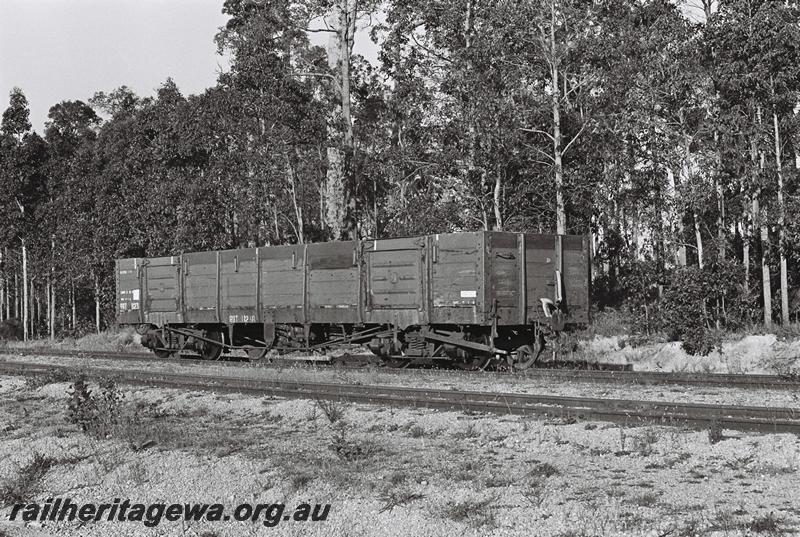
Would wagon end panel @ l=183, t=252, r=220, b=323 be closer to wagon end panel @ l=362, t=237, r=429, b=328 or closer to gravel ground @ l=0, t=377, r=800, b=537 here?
wagon end panel @ l=362, t=237, r=429, b=328

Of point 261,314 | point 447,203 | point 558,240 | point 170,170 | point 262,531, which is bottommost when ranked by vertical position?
point 262,531

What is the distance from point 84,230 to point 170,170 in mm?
6435

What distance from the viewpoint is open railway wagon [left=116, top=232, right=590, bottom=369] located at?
16328 millimetres

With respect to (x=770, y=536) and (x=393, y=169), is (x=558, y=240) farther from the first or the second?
(x=393, y=169)

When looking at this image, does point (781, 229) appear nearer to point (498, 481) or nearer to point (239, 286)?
point (239, 286)

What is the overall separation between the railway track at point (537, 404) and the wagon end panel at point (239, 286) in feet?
15.8

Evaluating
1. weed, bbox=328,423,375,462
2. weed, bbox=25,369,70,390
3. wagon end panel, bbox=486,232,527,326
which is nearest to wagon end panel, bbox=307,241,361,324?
wagon end panel, bbox=486,232,527,326

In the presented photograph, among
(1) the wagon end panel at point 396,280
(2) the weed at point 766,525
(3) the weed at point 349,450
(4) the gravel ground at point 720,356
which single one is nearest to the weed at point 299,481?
(3) the weed at point 349,450

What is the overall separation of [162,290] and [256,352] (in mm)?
3373

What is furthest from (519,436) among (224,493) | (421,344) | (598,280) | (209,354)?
(598,280)

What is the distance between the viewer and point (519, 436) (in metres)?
9.31

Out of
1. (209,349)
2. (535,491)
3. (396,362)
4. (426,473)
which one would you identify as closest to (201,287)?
(209,349)

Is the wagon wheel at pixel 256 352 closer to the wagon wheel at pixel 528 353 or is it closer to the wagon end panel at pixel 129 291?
the wagon end panel at pixel 129 291

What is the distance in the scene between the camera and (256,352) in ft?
69.8
